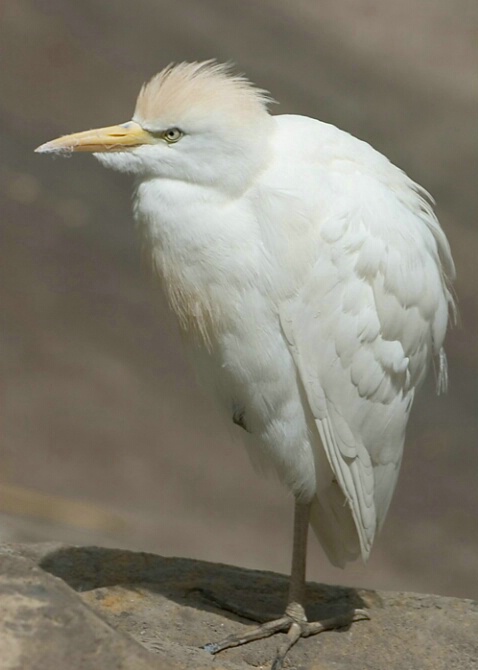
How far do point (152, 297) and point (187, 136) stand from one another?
6.15 ft

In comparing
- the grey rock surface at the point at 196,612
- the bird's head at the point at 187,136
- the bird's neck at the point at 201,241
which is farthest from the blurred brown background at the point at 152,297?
the bird's head at the point at 187,136

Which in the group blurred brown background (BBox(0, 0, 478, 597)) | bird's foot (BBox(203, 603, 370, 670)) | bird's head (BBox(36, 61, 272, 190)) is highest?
blurred brown background (BBox(0, 0, 478, 597))

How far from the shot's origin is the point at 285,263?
247 centimetres

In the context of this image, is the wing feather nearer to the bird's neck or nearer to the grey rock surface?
the bird's neck

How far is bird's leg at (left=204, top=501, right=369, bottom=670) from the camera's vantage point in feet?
9.07

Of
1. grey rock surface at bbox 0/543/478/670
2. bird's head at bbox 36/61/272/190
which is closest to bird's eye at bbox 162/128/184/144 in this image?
bird's head at bbox 36/61/272/190

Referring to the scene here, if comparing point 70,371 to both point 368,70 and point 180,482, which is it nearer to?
point 180,482

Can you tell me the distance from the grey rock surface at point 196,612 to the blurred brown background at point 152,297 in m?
1.40

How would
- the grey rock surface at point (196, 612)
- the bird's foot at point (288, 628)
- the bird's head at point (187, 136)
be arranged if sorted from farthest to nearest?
1. the bird's foot at point (288, 628)
2. the bird's head at point (187, 136)
3. the grey rock surface at point (196, 612)

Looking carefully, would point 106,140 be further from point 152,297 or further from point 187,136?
point 152,297

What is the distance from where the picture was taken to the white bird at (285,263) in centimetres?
246

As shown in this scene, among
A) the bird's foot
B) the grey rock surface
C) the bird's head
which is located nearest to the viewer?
the grey rock surface

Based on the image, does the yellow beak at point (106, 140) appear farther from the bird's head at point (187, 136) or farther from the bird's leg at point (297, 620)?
the bird's leg at point (297, 620)

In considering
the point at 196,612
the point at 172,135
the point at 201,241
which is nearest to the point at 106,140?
the point at 172,135
